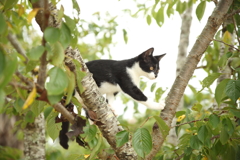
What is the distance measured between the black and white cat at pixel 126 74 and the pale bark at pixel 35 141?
78cm

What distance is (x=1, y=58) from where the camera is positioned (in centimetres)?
74

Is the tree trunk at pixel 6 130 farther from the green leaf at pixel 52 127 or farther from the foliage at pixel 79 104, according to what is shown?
the green leaf at pixel 52 127

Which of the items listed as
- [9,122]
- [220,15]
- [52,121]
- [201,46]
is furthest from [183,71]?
[9,122]

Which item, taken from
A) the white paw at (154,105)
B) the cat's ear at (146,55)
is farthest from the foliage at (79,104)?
the cat's ear at (146,55)

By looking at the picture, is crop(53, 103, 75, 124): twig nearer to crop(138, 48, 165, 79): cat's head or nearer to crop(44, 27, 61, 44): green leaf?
crop(44, 27, 61, 44): green leaf

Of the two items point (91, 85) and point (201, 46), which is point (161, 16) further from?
point (91, 85)

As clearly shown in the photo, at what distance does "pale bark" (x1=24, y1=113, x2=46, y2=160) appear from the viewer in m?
2.61

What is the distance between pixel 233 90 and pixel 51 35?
123cm

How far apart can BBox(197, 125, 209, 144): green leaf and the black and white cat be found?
981 millimetres

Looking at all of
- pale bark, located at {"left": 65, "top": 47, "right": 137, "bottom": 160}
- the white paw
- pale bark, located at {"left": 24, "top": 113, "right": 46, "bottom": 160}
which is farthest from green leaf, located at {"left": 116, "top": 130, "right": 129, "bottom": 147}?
pale bark, located at {"left": 24, "top": 113, "right": 46, "bottom": 160}

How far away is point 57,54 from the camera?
99 centimetres

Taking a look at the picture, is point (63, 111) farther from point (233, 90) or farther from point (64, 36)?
point (233, 90)

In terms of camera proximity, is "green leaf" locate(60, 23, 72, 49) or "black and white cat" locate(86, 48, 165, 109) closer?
"green leaf" locate(60, 23, 72, 49)

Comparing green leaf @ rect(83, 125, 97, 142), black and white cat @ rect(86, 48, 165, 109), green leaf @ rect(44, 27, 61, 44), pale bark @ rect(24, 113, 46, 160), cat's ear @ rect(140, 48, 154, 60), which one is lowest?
pale bark @ rect(24, 113, 46, 160)
